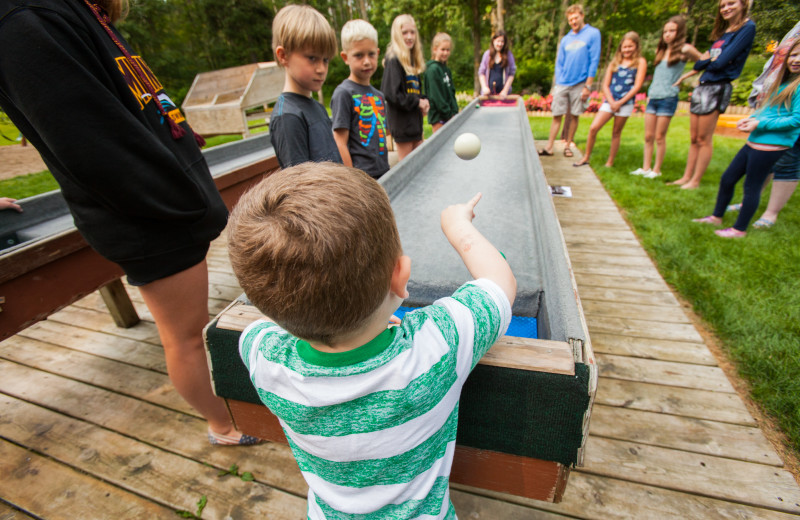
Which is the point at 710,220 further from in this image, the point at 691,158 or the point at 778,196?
the point at 691,158

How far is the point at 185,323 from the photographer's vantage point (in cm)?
142

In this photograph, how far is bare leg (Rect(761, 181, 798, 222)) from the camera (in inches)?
127

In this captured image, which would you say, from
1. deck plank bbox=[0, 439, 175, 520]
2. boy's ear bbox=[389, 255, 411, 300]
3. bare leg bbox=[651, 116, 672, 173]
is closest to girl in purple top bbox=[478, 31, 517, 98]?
bare leg bbox=[651, 116, 672, 173]

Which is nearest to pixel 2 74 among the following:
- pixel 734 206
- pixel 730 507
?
pixel 730 507

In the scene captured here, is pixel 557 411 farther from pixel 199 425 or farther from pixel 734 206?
pixel 734 206

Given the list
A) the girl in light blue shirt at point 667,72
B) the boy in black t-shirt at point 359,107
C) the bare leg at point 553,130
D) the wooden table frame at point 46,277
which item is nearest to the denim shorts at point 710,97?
the girl in light blue shirt at point 667,72

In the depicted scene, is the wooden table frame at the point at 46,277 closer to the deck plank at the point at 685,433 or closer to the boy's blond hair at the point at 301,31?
the boy's blond hair at the point at 301,31

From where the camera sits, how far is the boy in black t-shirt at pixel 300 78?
1852 mm

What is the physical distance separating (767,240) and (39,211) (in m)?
5.69

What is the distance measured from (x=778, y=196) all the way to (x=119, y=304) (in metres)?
5.53

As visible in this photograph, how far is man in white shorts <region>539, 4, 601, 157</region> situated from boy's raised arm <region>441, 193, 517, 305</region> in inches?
226

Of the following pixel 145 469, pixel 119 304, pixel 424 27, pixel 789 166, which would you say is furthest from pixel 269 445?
A: pixel 424 27

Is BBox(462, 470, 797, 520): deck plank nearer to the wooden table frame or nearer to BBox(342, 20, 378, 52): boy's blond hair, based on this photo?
the wooden table frame

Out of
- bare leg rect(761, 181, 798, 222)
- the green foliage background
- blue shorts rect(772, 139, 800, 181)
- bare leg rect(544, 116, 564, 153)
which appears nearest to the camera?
blue shorts rect(772, 139, 800, 181)
